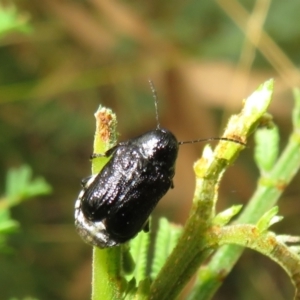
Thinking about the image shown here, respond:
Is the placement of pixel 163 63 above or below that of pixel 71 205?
above

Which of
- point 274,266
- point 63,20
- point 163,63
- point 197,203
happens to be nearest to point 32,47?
point 63,20

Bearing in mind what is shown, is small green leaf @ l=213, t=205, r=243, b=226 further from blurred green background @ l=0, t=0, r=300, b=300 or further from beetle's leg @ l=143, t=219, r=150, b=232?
blurred green background @ l=0, t=0, r=300, b=300

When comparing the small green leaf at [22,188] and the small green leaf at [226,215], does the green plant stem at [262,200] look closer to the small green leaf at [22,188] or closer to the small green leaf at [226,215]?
the small green leaf at [226,215]

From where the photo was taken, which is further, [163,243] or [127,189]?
[127,189]

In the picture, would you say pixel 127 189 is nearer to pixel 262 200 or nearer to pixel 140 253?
pixel 140 253

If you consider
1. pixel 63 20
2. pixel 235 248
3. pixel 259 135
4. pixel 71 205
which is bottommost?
pixel 235 248

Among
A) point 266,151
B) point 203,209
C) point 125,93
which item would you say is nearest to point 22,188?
point 266,151

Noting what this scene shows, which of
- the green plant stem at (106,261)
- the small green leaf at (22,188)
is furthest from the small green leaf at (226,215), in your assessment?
the small green leaf at (22,188)

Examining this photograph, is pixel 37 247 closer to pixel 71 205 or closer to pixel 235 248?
pixel 71 205
